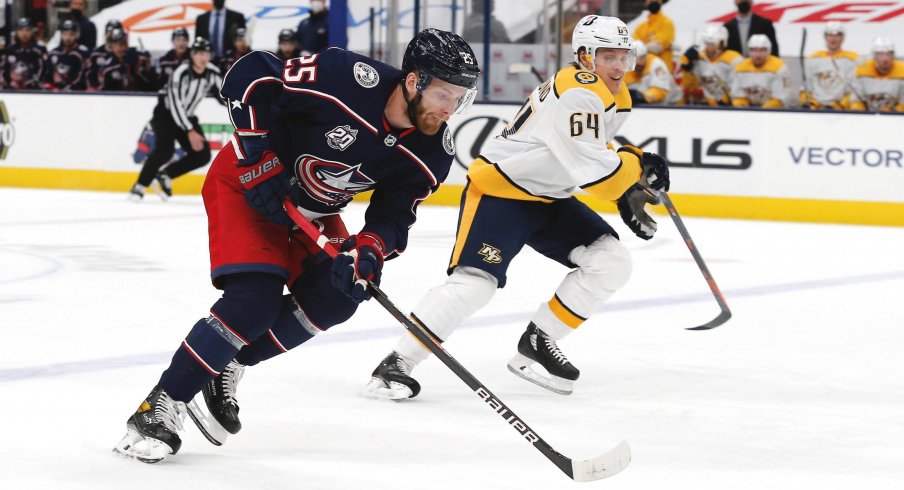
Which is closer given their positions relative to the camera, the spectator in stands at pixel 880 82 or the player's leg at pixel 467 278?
the player's leg at pixel 467 278

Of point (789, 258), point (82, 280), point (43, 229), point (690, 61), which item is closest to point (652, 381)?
point (82, 280)

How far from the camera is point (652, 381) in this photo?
3.93 metres

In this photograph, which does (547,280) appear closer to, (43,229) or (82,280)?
(82,280)

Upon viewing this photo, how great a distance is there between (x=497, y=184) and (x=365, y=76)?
38.2 inches

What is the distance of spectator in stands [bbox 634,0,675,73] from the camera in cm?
999

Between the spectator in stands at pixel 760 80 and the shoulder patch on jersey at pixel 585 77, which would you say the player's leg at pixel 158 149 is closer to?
the spectator in stands at pixel 760 80

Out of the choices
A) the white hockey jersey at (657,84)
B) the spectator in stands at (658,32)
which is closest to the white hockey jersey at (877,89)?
the white hockey jersey at (657,84)

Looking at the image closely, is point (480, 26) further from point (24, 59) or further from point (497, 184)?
point (497, 184)

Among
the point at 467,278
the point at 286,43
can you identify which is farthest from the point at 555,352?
the point at 286,43

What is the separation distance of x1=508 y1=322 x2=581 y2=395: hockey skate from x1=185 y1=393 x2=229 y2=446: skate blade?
109 centimetres

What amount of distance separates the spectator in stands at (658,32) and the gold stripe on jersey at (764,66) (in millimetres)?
716

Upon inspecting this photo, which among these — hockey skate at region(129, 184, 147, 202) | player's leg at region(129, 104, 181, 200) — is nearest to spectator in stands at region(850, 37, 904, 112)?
player's leg at region(129, 104, 181, 200)

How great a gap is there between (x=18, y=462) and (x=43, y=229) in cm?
524

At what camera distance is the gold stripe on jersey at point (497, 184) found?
150 inches
